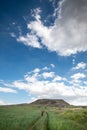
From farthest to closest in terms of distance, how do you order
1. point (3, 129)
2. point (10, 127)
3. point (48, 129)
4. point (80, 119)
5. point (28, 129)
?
point (80, 119) → point (48, 129) → point (28, 129) → point (10, 127) → point (3, 129)

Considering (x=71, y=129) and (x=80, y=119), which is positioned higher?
(x=80, y=119)

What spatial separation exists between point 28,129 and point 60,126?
6128mm

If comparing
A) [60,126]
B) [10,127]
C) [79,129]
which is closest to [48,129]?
[60,126]

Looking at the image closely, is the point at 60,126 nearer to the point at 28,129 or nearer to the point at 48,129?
the point at 48,129

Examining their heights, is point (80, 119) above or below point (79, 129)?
above

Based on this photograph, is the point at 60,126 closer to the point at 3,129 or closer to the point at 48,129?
the point at 48,129

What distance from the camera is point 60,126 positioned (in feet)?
89.9

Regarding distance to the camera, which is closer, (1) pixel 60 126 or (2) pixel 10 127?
(2) pixel 10 127

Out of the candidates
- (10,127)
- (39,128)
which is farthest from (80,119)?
(10,127)

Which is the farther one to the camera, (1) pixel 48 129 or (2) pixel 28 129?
(1) pixel 48 129

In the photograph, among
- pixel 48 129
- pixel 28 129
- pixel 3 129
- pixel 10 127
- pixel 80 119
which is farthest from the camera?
pixel 80 119

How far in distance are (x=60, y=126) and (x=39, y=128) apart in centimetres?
444

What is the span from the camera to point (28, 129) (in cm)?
2391

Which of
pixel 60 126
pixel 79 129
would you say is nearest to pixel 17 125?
pixel 60 126
